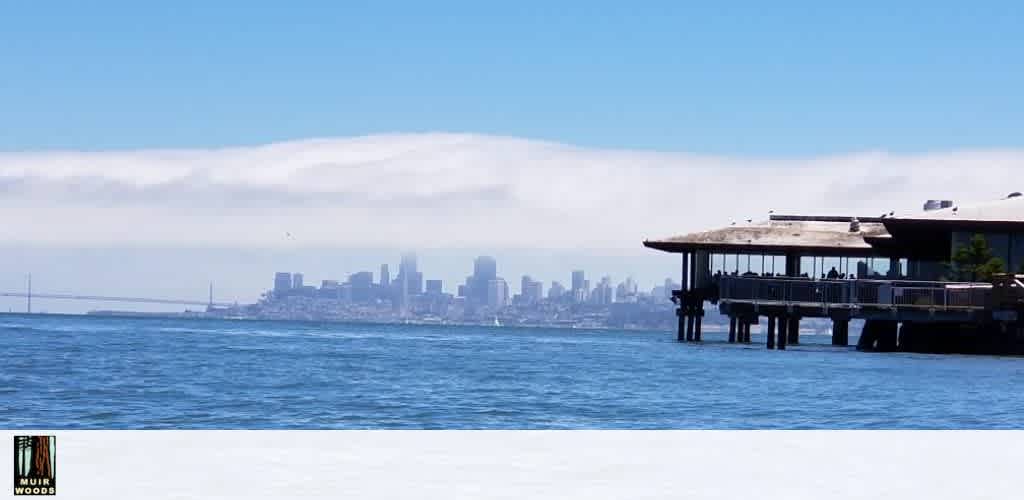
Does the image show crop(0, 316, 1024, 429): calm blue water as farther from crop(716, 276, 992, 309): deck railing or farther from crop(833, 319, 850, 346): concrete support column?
crop(833, 319, 850, 346): concrete support column

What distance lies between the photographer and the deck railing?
56969mm
